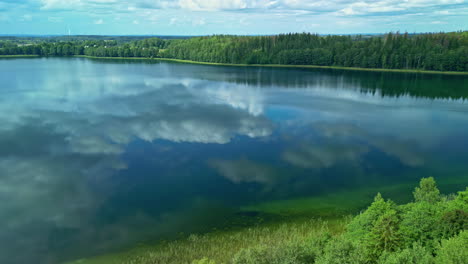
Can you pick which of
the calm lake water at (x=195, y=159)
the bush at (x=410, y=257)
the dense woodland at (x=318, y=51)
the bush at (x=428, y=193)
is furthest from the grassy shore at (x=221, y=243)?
the dense woodland at (x=318, y=51)

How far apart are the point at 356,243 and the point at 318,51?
95.8 meters

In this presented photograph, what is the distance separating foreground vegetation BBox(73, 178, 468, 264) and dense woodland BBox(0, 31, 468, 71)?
265ft

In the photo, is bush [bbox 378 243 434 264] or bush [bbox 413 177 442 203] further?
bush [bbox 413 177 442 203]

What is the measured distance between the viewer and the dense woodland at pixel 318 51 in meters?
88.1

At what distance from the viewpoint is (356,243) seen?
1323cm

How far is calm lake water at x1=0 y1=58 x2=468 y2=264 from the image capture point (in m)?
20.0

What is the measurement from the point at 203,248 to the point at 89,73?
260ft

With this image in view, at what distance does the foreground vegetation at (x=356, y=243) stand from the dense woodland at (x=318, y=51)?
80.8 meters

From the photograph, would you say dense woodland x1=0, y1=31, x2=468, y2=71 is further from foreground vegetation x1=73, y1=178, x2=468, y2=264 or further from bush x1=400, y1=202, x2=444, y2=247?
bush x1=400, y1=202, x2=444, y2=247

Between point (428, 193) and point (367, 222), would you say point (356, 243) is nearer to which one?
point (367, 222)

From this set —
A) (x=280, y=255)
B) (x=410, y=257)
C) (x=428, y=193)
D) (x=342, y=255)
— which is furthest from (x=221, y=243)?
(x=428, y=193)

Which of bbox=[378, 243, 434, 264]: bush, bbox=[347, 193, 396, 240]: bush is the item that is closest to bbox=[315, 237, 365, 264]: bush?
bbox=[378, 243, 434, 264]: bush

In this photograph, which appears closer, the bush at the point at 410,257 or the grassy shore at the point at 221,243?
the bush at the point at 410,257

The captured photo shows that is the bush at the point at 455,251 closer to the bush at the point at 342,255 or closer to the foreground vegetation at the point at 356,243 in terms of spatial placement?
the foreground vegetation at the point at 356,243
